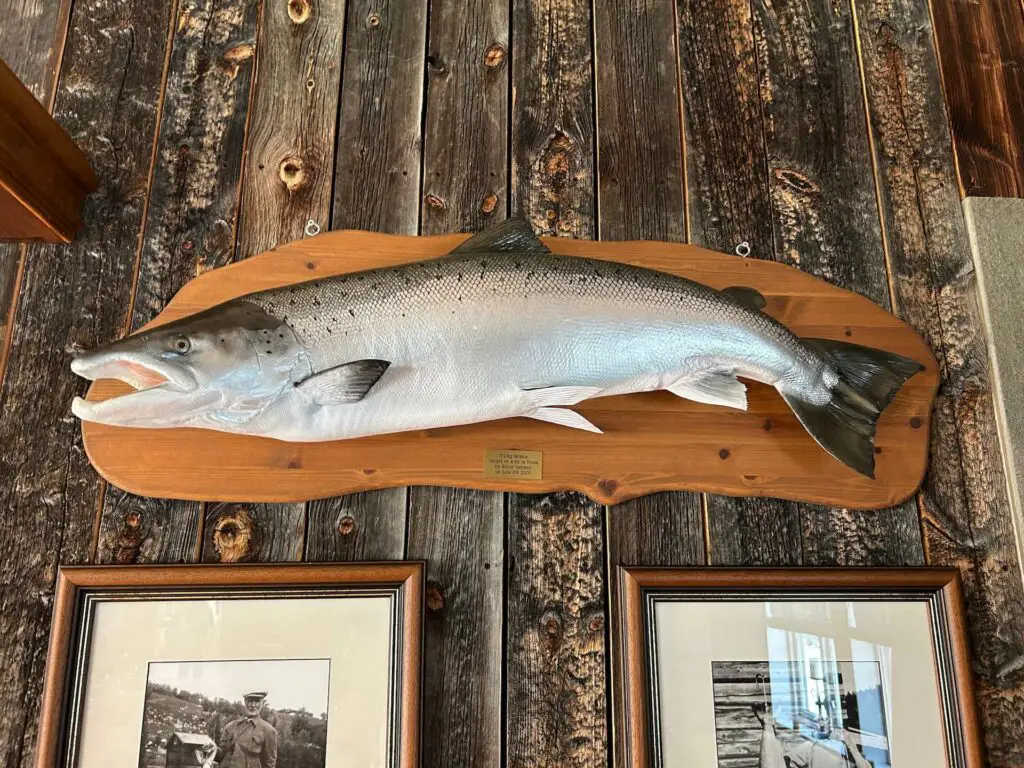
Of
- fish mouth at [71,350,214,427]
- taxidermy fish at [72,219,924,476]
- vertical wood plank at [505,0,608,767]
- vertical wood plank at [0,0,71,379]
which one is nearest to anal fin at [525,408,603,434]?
taxidermy fish at [72,219,924,476]

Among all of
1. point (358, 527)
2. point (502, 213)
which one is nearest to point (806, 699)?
point (358, 527)

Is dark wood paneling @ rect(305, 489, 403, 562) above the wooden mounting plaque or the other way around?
the other way around

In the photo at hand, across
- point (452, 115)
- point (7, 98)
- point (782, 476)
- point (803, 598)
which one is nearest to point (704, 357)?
point (782, 476)

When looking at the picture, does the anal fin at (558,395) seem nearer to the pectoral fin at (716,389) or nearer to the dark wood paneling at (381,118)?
the pectoral fin at (716,389)

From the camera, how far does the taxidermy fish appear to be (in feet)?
3.06

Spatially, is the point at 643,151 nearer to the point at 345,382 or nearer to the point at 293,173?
the point at 293,173

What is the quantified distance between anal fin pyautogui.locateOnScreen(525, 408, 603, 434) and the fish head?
0.36m

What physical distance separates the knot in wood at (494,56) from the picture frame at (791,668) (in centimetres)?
100

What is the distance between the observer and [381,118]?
1319 mm

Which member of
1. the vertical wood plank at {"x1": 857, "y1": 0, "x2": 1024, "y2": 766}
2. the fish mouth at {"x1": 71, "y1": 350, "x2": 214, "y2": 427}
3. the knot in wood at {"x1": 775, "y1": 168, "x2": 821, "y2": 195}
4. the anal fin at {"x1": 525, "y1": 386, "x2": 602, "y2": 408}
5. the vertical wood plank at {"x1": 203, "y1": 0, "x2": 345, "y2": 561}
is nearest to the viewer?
the fish mouth at {"x1": 71, "y1": 350, "x2": 214, "y2": 427}

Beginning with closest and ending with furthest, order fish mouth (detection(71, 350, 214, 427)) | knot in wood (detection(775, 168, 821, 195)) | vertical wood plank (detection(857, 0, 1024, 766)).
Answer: fish mouth (detection(71, 350, 214, 427)) < vertical wood plank (detection(857, 0, 1024, 766)) < knot in wood (detection(775, 168, 821, 195))

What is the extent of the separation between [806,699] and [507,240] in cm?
86

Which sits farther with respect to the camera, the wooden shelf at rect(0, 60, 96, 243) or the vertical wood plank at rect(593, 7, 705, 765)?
the vertical wood plank at rect(593, 7, 705, 765)

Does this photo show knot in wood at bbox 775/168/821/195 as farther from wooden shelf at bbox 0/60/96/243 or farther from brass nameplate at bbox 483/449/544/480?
wooden shelf at bbox 0/60/96/243
